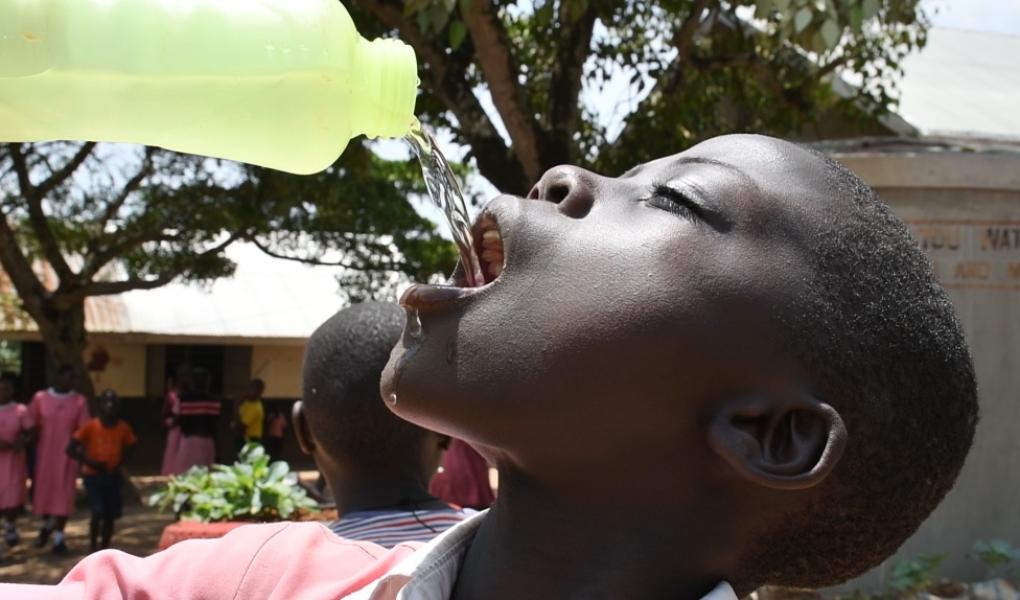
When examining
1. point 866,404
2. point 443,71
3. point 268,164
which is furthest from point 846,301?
point 443,71

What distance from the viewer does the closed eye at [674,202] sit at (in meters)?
1.45

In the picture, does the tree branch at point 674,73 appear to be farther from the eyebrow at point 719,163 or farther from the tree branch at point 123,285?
the tree branch at point 123,285

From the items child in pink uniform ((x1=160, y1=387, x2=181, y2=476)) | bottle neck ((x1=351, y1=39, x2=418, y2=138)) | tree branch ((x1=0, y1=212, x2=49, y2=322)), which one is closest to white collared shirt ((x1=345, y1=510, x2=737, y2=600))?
bottle neck ((x1=351, y1=39, x2=418, y2=138))

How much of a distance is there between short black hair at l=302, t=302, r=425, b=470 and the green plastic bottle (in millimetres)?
1585

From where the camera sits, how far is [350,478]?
325 cm

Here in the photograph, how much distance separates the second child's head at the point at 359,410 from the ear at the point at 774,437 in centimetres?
185

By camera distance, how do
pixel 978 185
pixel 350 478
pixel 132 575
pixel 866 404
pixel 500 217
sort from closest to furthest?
1. pixel 866 404
2. pixel 500 217
3. pixel 132 575
4. pixel 350 478
5. pixel 978 185

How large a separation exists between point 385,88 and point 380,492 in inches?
70.9

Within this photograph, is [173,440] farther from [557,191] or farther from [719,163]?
[719,163]

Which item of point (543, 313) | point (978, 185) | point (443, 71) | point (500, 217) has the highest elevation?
point (443, 71)

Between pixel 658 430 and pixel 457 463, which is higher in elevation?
pixel 658 430

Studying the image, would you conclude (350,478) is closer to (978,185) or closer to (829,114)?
(978,185)

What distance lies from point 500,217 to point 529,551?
0.41m

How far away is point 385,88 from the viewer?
5.25ft
